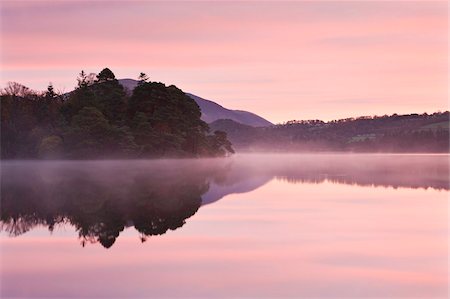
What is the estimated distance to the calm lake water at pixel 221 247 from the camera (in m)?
13.2

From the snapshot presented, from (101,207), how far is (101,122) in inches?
2941

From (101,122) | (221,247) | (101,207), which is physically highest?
(101,122)

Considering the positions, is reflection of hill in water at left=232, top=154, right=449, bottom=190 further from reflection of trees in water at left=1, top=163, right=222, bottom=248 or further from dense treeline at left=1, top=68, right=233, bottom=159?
dense treeline at left=1, top=68, right=233, bottom=159

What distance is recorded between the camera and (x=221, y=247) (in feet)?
59.1

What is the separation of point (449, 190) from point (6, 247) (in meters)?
28.6

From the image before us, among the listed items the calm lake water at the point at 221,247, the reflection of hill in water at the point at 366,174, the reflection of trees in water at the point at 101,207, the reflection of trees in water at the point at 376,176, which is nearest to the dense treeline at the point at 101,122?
the reflection of hill in water at the point at 366,174

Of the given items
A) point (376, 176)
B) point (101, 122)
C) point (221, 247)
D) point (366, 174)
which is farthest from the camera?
point (101, 122)

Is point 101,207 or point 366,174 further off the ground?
point 366,174

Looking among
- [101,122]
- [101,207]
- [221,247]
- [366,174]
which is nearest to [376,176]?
[366,174]

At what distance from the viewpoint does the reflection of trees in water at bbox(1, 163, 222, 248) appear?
21.6 metres

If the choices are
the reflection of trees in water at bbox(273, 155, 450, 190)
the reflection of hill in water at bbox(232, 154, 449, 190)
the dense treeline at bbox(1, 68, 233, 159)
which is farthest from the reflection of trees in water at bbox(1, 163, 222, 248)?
the dense treeline at bbox(1, 68, 233, 159)

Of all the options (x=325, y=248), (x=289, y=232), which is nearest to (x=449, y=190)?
(x=289, y=232)

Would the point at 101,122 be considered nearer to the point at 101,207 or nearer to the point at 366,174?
the point at 366,174

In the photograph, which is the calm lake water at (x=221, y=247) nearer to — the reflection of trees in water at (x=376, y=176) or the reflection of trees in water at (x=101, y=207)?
the reflection of trees in water at (x=101, y=207)
